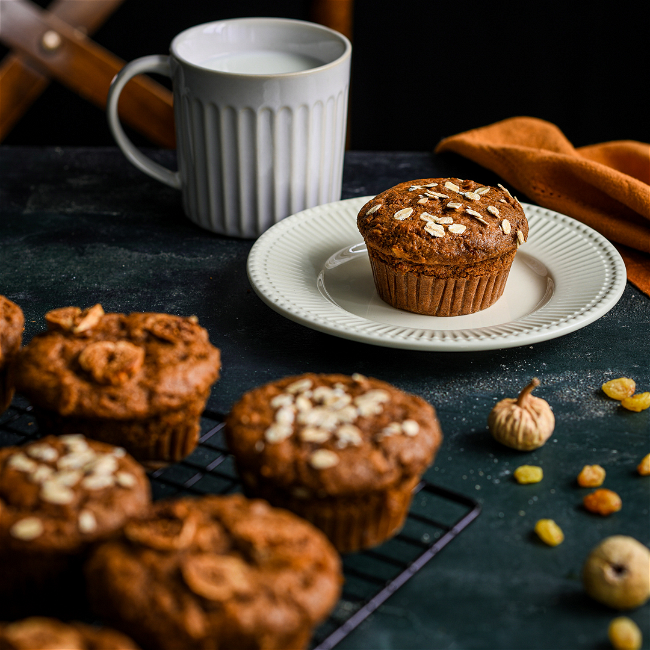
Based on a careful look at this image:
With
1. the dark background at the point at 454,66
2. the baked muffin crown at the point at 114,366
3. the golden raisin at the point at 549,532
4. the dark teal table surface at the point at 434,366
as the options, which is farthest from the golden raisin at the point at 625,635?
the dark background at the point at 454,66

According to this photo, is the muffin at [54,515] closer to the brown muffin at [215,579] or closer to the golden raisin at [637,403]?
the brown muffin at [215,579]

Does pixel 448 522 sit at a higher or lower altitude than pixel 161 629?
lower

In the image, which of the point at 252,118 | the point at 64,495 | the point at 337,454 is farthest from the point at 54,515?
the point at 252,118

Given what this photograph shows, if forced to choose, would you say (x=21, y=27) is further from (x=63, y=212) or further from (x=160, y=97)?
(x=63, y=212)

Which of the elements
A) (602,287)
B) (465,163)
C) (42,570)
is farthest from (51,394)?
(465,163)

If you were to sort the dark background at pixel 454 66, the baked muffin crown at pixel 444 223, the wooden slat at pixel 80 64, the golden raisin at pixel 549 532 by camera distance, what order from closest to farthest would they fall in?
the golden raisin at pixel 549 532
the baked muffin crown at pixel 444 223
the wooden slat at pixel 80 64
the dark background at pixel 454 66

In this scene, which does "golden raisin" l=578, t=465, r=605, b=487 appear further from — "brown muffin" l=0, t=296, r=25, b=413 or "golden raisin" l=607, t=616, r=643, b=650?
"brown muffin" l=0, t=296, r=25, b=413

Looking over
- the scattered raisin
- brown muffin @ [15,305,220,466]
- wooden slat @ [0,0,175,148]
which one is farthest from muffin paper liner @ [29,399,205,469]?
wooden slat @ [0,0,175,148]
